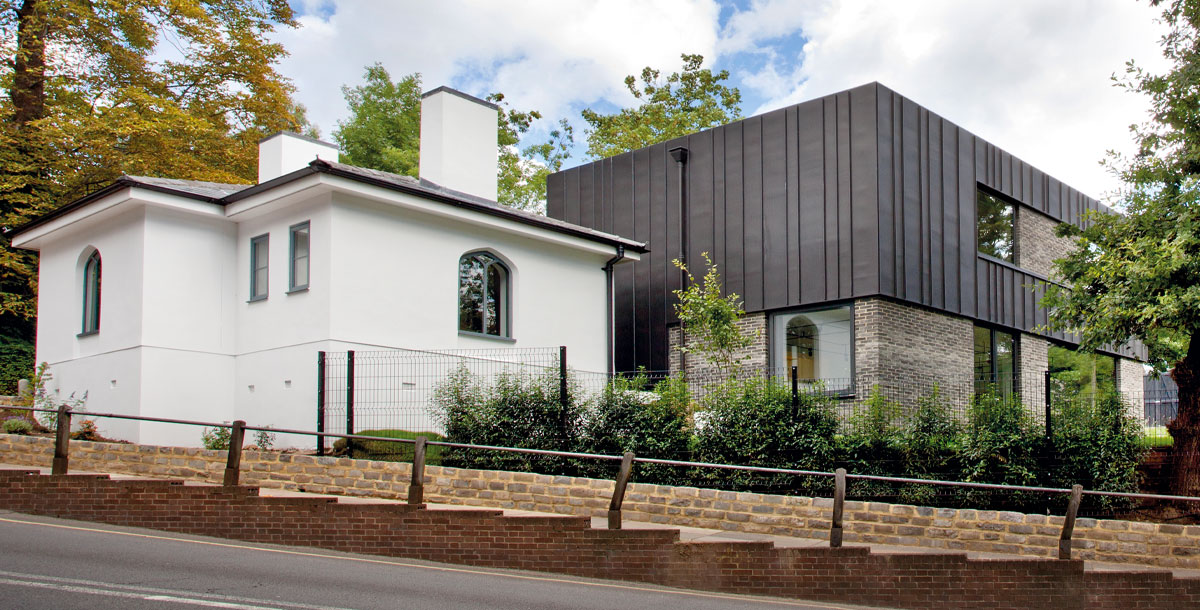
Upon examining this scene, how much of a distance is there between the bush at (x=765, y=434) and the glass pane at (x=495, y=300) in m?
6.30

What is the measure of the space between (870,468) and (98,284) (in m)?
14.9

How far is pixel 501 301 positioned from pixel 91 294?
309 inches

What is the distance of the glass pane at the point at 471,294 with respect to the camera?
64.0 feet

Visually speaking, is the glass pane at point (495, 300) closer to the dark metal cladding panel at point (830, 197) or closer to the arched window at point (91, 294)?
the dark metal cladding panel at point (830, 197)

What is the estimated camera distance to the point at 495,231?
2016 cm

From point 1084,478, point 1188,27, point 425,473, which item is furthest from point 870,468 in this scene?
point 1188,27

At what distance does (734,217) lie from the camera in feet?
69.6

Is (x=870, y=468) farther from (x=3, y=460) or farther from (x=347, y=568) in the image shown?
(x=3, y=460)

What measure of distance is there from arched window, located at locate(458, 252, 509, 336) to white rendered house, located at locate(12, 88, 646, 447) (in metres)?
0.03

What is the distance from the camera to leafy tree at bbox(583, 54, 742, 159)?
41250 millimetres

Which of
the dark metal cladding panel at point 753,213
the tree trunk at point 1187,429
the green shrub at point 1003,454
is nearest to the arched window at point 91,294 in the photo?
the dark metal cladding panel at point 753,213

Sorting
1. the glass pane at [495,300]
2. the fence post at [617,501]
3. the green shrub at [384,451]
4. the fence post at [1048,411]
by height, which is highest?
the glass pane at [495,300]

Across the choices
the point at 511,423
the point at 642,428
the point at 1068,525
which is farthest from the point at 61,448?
the point at 1068,525

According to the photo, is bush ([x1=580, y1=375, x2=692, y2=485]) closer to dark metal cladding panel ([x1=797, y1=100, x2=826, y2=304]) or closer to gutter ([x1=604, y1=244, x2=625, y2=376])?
dark metal cladding panel ([x1=797, y1=100, x2=826, y2=304])
